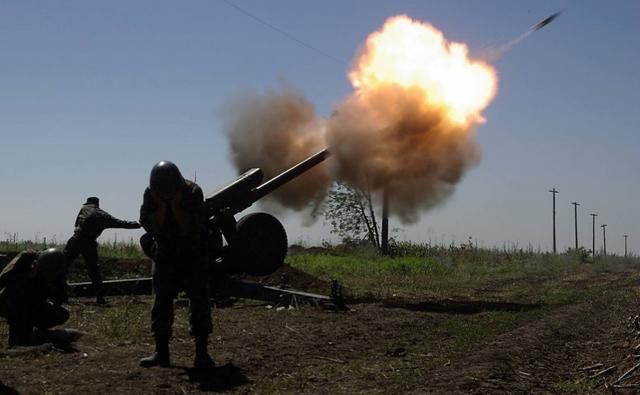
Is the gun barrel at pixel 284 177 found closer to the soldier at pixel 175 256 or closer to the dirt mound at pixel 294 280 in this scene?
the dirt mound at pixel 294 280

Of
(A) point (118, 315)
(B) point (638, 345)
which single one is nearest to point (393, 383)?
(B) point (638, 345)

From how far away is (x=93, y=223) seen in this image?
589 inches

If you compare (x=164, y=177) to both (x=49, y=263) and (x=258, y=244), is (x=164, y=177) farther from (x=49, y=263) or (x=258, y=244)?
(x=258, y=244)

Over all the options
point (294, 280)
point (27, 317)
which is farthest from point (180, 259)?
point (294, 280)

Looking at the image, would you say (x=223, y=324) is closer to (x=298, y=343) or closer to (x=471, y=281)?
(x=298, y=343)

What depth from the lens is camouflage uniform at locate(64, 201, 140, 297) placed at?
1489cm

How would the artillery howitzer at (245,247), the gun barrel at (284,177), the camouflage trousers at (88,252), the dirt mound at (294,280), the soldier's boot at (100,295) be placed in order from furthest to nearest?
the dirt mound at (294,280), the gun barrel at (284,177), the camouflage trousers at (88,252), the soldier's boot at (100,295), the artillery howitzer at (245,247)

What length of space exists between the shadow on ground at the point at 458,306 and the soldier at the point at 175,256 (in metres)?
6.77

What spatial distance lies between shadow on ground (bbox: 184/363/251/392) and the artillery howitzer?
5.61 metres

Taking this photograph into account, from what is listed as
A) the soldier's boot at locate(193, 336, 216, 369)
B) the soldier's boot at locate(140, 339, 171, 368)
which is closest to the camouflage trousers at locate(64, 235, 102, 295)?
the soldier's boot at locate(140, 339, 171, 368)

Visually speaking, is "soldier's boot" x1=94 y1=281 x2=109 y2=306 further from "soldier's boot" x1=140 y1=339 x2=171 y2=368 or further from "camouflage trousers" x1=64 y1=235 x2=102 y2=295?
"soldier's boot" x1=140 y1=339 x2=171 y2=368

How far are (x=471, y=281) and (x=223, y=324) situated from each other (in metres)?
15.2

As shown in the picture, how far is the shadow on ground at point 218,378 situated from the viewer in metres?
7.32

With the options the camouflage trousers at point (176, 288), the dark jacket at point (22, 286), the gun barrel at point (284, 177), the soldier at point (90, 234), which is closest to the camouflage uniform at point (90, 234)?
the soldier at point (90, 234)
